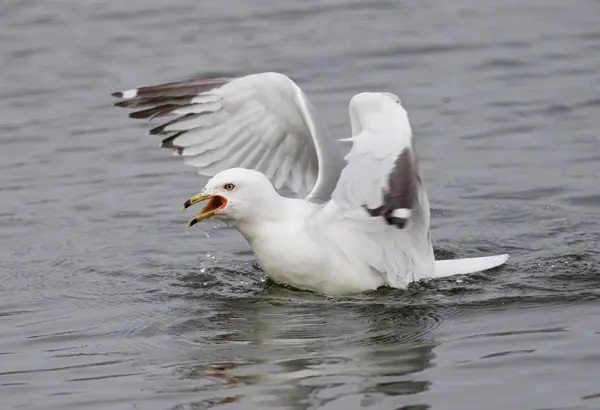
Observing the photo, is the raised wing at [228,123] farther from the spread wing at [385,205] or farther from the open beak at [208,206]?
the open beak at [208,206]

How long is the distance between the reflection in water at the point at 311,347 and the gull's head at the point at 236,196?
53 cm

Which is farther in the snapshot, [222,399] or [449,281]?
[449,281]

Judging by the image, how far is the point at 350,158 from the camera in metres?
7.60

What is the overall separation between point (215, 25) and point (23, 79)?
2.43m

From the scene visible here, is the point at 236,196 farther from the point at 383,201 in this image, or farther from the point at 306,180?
the point at 306,180

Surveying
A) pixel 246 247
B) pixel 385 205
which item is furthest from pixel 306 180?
pixel 385 205

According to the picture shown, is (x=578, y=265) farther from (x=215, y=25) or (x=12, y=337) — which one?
(x=215, y=25)

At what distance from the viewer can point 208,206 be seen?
8.10 m

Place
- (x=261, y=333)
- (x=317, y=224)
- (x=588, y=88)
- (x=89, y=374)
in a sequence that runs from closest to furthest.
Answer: (x=89, y=374) → (x=261, y=333) → (x=317, y=224) → (x=588, y=88)

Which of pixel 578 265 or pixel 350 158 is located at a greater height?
pixel 350 158

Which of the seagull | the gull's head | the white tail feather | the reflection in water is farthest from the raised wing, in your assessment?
the reflection in water

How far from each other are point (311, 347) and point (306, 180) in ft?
8.69

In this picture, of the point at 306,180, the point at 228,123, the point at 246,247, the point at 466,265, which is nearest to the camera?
the point at 466,265

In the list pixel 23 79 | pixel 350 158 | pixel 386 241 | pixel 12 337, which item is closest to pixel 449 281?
pixel 386 241
